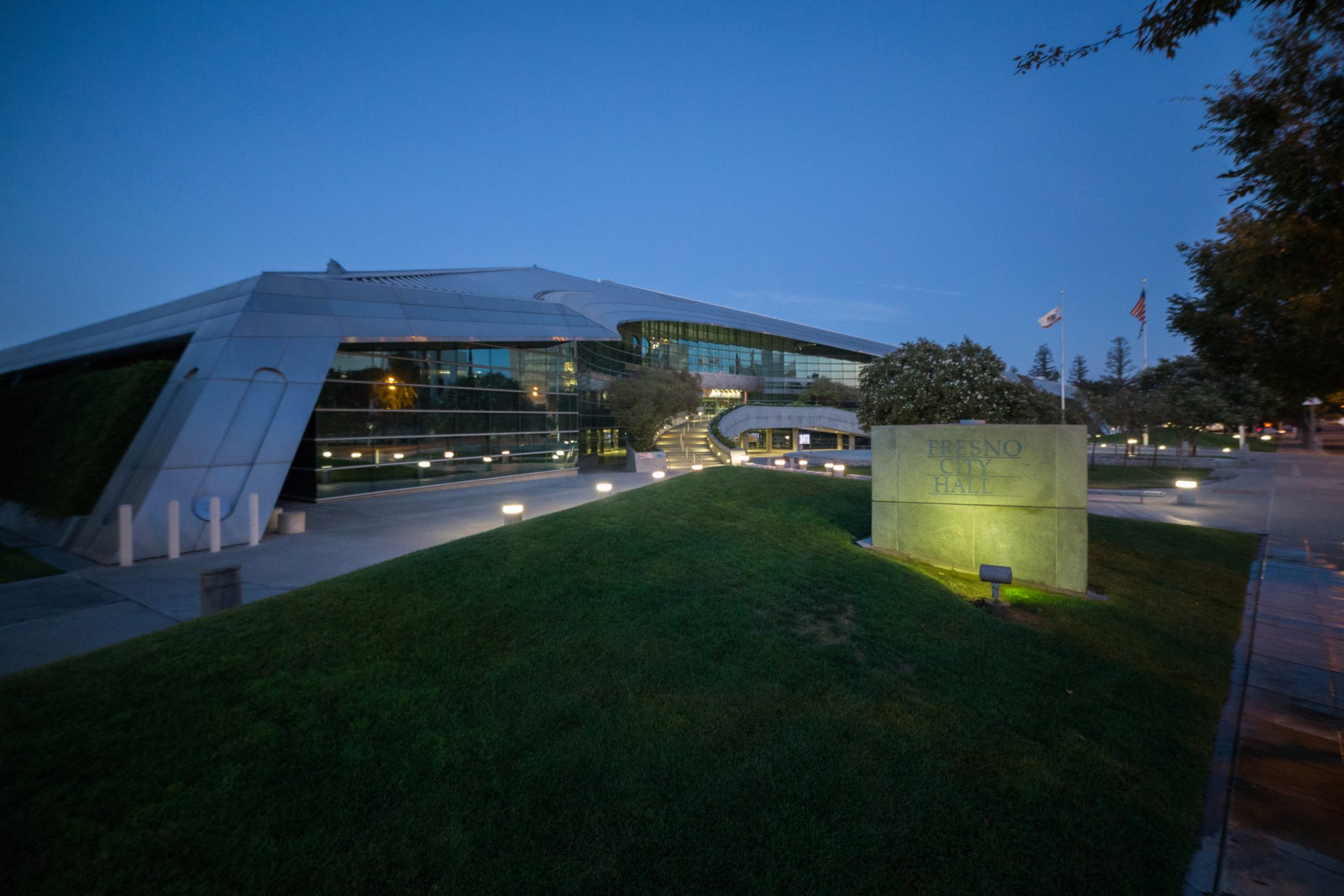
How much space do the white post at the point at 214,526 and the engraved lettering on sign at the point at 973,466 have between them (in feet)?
45.7

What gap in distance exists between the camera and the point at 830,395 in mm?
51094

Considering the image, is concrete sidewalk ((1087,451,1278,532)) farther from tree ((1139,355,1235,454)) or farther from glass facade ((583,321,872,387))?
glass facade ((583,321,872,387))

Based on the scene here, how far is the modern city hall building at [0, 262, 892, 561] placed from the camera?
467 inches

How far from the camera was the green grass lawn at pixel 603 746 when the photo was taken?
10.6ft

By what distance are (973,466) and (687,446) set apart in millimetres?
28107

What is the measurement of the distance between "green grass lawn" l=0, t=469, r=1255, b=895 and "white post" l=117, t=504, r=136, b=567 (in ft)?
22.9

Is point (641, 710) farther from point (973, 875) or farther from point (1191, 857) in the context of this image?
point (1191, 857)

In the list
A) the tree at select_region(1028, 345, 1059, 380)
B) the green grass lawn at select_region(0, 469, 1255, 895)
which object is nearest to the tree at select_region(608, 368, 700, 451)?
the green grass lawn at select_region(0, 469, 1255, 895)

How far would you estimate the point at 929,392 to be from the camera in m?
20.4

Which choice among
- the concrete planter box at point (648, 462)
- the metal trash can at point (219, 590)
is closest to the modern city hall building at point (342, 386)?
the concrete planter box at point (648, 462)

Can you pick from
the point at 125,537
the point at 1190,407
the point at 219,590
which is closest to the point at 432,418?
the point at 125,537

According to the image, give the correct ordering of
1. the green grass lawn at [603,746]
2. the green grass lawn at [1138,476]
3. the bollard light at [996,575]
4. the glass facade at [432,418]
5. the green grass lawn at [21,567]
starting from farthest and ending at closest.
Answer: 1. the green grass lawn at [1138,476]
2. the glass facade at [432,418]
3. the green grass lawn at [21,567]
4. the bollard light at [996,575]
5. the green grass lawn at [603,746]

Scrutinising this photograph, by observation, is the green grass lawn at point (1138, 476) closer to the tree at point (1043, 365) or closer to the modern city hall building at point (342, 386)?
the modern city hall building at point (342, 386)

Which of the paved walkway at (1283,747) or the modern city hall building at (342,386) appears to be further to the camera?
the modern city hall building at (342,386)
